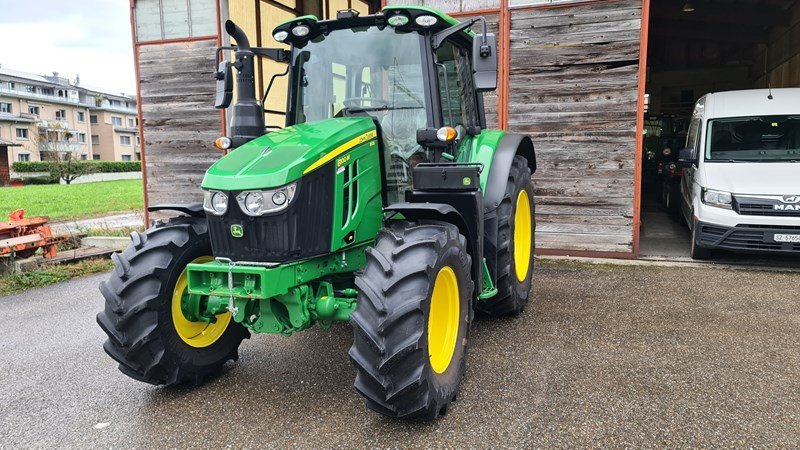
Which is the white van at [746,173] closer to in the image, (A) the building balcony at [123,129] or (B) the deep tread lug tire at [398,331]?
(B) the deep tread lug tire at [398,331]

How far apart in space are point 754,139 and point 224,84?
21.0ft

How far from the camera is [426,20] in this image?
12.0 ft

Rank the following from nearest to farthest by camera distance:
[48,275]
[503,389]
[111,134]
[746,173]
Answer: [503,389] → [746,173] → [48,275] → [111,134]

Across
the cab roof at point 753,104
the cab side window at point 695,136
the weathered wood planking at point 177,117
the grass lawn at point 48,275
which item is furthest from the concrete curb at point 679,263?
the grass lawn at point 48,275

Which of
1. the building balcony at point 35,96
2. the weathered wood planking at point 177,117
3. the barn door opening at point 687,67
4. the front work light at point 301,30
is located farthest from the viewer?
the building balcony at point 35,96

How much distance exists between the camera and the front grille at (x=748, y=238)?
624cm

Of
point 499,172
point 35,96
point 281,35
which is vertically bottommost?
point 499,172

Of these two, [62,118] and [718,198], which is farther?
[62,118]

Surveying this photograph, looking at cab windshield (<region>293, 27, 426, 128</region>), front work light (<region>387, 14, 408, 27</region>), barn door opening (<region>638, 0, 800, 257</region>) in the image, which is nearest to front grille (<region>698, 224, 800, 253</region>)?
barn door opening (<region>638, 0, 800, 257</region>)

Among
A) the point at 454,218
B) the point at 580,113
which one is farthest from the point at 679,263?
the point at 454,218

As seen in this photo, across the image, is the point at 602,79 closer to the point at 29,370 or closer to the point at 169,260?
the point at 169,260

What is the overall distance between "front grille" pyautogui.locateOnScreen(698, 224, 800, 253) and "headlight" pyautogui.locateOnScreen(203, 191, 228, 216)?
5708mm

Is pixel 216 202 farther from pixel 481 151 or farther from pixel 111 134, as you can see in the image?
pixel 111 134

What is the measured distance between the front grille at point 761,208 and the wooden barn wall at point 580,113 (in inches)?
44.9
